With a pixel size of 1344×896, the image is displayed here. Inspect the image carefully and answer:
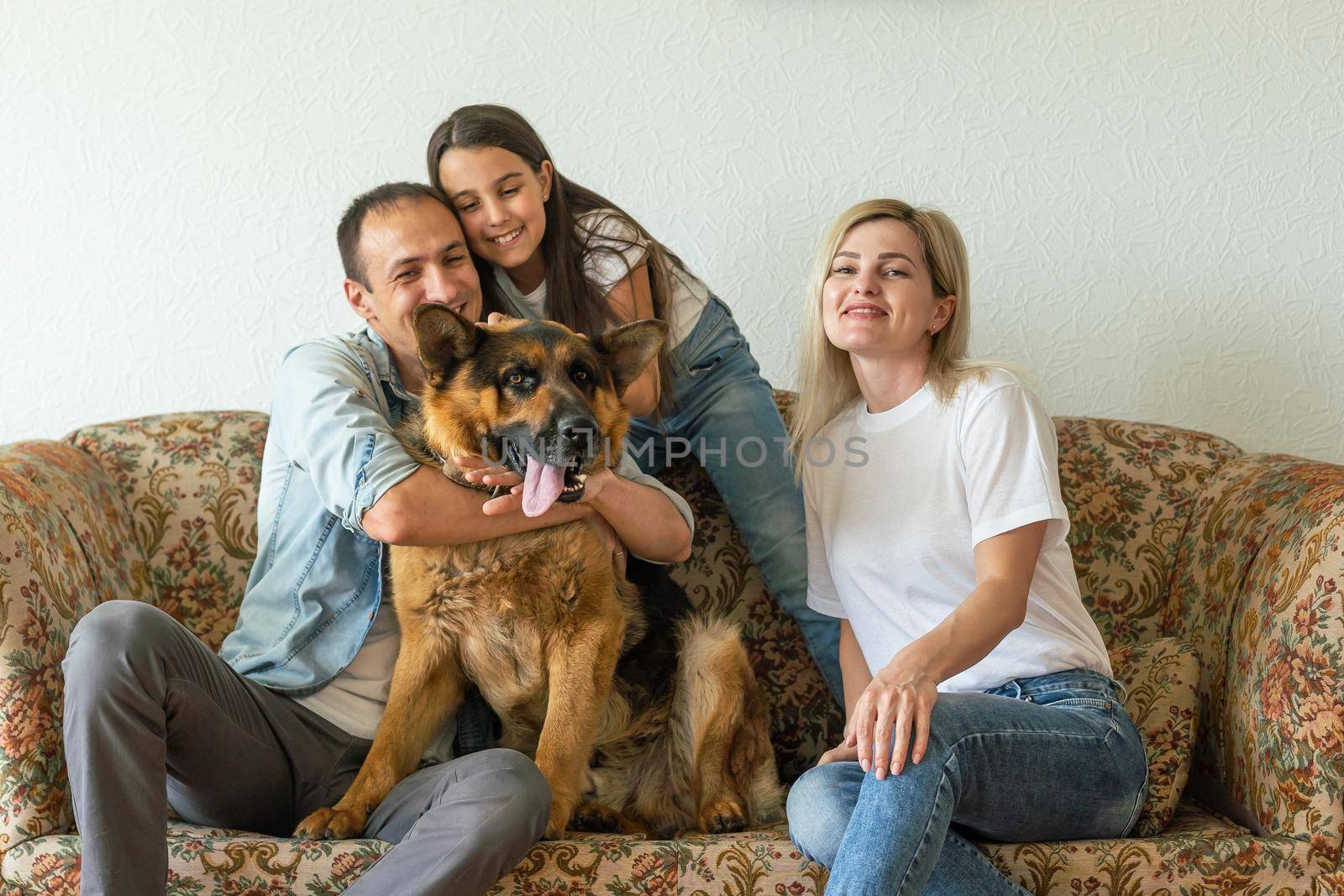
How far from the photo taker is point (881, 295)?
2.20 m

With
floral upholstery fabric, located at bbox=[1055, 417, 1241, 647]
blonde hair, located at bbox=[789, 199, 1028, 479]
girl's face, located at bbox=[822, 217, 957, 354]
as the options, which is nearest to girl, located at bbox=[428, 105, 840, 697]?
blonde hair, located at bbox=[789, 199, 1028, 479]

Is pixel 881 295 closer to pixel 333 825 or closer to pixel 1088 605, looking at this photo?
pixel 1088 605

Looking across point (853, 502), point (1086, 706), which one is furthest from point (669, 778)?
point (1086, 706)

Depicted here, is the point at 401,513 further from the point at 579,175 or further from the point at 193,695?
the point at 579,175

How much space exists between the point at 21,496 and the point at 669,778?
4.91ft

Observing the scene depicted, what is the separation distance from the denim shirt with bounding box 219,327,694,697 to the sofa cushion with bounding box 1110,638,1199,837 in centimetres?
110

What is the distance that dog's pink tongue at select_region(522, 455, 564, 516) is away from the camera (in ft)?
6.46

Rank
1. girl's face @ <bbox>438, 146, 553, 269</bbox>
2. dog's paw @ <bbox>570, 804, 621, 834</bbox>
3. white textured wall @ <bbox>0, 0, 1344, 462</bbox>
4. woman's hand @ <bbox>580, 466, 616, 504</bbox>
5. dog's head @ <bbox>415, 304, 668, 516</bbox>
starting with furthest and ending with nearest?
white textured wall @ <bbox>0, 0, 1344, 462</bbox> < girl's face @ <bbox>438, 146, 553, 269</bbox> < dog's paw @ <bbox>570, 804, 621, 834</bbox> < woman's hand @ <bbox>580, 466, 616, 504</bbox> < dog's head @ <bbox>415, 304, 668, 516</bbox>

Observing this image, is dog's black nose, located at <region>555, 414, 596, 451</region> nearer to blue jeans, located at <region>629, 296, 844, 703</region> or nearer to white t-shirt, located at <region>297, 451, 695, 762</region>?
white t-shirt, located at <region>297, 451, 695, 762</region>

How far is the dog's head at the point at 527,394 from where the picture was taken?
1969 millimetres

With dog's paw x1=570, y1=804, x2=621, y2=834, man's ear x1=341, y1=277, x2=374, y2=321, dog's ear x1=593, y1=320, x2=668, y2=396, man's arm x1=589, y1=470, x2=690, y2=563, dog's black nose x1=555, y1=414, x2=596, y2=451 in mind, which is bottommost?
dog's paw x1=570, y1=804, x2=621, y2=834

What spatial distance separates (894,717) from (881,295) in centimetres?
91

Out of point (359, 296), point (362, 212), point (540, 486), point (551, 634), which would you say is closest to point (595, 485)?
point (540, 486)

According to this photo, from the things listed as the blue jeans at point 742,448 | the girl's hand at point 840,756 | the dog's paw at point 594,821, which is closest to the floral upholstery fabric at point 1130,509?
the blue jeans at point 742,448
